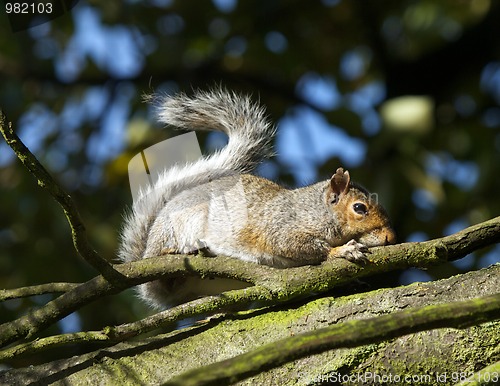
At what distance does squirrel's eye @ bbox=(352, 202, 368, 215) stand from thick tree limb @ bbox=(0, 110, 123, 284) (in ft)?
4.29

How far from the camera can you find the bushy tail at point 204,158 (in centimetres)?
297

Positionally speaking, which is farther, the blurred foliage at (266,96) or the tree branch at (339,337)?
the blurred foliage at (266,96)

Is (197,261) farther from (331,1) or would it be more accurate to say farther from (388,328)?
(331,1)

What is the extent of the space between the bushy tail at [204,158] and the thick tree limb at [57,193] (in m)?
1.03

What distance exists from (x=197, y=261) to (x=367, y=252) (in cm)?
49

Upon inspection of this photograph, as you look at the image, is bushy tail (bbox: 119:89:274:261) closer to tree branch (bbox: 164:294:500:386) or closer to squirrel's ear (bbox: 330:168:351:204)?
squirrel's ear (bbox: 330:168:351:204)

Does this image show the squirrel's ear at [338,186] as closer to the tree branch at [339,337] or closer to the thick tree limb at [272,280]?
the thick tree limb at [272,280]

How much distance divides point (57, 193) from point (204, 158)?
1519 millimetres

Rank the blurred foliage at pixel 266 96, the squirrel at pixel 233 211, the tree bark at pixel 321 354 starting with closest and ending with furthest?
the tree bark at pixel 321 354
the squirrel at pixel 233 211
the blurred foliage at pixel 266 96

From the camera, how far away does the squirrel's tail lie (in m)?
2.99

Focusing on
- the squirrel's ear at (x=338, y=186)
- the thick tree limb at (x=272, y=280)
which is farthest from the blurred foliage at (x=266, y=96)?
the thick tree limb at (x=272, y=280)

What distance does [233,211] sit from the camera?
289cm

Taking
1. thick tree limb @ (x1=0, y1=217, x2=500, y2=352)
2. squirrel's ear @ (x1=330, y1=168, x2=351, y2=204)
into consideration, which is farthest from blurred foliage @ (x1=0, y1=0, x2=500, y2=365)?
thick tree limb @ (x1=0, y1=217, x2=500, y2=352)

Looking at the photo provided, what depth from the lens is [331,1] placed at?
534 centimetres
